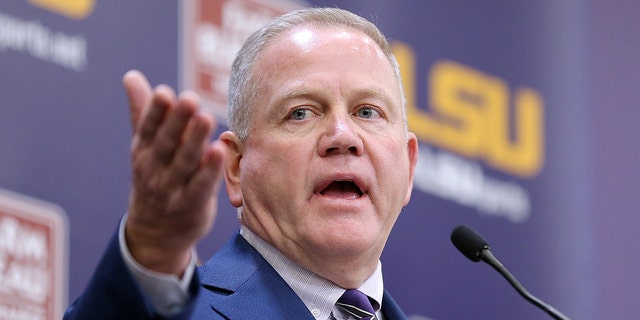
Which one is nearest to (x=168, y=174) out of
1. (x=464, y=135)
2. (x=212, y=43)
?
(x=212, y=43)

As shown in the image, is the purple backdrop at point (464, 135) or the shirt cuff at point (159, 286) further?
the purple backdrop at point (464, 135)

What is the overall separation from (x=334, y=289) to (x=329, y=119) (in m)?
0.37

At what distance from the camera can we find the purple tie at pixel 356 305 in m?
2.57

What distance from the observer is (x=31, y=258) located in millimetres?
3418

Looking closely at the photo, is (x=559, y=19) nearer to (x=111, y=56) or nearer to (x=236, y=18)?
(x=236, y=18)

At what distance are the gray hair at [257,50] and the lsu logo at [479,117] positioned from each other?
77.4 inches

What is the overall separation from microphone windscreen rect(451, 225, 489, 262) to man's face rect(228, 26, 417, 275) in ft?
0.61

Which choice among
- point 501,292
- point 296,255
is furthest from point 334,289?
point 501,292

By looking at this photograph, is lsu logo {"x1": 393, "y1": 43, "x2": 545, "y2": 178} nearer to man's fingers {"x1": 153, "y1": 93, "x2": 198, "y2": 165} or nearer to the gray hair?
the gray hair

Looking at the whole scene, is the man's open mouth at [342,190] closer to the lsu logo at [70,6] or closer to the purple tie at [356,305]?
the purple tie at [356,305]

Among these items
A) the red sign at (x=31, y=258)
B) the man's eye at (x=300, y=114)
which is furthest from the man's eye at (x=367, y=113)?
the red sign at (x=31, y=258)

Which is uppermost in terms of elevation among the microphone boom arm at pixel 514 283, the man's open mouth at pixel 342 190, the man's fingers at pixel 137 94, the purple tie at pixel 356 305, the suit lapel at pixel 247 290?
the man's fingers at pixel 137 94

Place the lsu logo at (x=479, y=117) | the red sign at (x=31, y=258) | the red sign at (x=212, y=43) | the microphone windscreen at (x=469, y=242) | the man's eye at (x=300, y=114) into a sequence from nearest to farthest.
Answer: the man's eye at (x=300, y=114) → the microphone windscreen at (x=469, y=242) → the red sign at (x=31, y=258) → the red sign at (x=212, y=43) → the lsu logo at (x=479, y=117)

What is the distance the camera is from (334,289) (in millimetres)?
2588
